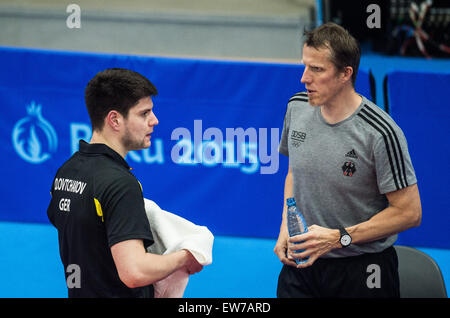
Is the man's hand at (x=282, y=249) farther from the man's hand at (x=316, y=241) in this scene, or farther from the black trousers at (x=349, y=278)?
the man's hand at (x=316, y=241)

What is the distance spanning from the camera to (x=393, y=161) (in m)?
2.78

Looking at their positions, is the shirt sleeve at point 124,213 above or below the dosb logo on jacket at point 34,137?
below

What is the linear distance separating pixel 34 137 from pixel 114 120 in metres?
3.38

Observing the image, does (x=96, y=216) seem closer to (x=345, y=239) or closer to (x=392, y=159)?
(x=345, y=239)

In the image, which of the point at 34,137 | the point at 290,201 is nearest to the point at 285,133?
the point at 290,201

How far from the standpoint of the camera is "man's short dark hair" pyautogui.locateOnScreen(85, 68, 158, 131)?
2586 mm

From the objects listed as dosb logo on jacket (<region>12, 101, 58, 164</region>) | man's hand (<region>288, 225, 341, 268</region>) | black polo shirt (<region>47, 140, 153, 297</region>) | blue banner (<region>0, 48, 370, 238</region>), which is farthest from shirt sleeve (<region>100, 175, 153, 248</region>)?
dosb logo on jacket (<region>12, 101, 58, 164</region>)

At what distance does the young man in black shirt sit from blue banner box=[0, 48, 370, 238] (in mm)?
2606

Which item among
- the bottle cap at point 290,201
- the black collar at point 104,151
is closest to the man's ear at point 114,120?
the black collar at point 104,151

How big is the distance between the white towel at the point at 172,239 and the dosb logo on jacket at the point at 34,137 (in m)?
3.25

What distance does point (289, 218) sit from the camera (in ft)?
9.82

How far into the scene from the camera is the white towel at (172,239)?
8.45 feet

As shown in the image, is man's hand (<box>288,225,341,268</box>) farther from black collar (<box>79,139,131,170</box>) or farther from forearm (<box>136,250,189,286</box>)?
black collar (<box>79,139,131,170</box>)

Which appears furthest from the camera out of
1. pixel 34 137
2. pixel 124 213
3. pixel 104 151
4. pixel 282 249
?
pixel 34 137
